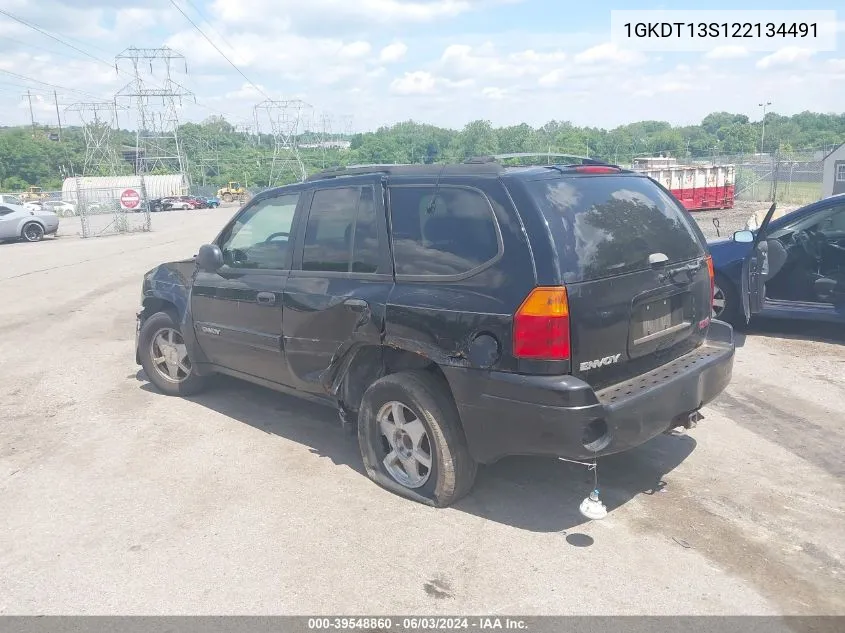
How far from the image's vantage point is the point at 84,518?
434 cm

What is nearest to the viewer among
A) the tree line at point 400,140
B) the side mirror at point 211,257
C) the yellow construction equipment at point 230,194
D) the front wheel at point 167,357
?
the side mirror at point 211,257

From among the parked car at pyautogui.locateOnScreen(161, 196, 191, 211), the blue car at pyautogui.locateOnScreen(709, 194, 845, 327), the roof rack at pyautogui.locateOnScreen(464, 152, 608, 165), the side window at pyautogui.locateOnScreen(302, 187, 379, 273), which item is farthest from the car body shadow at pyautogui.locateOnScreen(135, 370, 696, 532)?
the parked car at pyautogui.locateOnScreen(161, 196, 191, 211)

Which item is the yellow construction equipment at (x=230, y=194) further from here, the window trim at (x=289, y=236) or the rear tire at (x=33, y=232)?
the window trim at (x=289, y=236)

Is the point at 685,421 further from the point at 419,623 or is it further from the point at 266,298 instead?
the point at 266,298

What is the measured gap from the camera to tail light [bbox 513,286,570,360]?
3643mm

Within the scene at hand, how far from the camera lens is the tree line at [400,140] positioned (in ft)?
82.3

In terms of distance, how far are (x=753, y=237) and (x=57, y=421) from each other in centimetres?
679

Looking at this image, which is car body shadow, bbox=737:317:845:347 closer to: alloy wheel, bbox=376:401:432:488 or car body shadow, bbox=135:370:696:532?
car body shadow, bbox=135:370:696:532

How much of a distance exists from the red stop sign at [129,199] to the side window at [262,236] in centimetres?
2839

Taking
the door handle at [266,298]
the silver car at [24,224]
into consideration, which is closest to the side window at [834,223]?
the door handle at [266,298]

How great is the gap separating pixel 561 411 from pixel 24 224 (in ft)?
96.5

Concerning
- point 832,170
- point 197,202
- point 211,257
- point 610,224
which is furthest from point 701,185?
point 197,202

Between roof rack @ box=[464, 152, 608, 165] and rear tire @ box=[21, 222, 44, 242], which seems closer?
roof rack @ box=[464, 152, 608, 165]

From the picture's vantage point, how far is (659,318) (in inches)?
167
